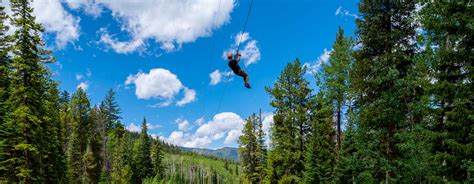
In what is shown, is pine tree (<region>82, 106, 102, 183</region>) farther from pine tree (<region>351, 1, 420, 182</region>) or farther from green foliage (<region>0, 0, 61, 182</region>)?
pine tree (<region>351, 1, 420, 182</region>)

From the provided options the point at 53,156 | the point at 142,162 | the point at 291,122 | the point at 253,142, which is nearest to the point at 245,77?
the point at 291,122

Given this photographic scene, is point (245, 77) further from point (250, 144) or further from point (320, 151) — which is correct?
point (250, 144)

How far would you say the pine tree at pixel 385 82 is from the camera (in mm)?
16031

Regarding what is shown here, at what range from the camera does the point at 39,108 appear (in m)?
21.6

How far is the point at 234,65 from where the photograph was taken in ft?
48.5

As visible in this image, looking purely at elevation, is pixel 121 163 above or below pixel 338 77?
below

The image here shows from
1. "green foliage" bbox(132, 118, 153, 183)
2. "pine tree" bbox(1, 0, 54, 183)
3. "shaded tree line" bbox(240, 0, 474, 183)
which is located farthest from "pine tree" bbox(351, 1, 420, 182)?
"green foliage" bbox(132, 118, 153, 183)

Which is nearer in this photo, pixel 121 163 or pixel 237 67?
pixel 237 67

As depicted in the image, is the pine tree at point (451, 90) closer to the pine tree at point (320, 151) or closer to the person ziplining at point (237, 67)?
the person ziplining at point (237, 67)

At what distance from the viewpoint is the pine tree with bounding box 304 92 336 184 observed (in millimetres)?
24797

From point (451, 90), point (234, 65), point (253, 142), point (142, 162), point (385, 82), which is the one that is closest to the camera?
point (451, 90)

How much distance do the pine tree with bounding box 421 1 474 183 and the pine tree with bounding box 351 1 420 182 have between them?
1.51m

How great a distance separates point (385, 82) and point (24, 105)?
20291 mm

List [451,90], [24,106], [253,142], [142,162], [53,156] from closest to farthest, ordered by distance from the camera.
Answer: [451,90], [24,106], [53,156], [253,142], [142,162]
